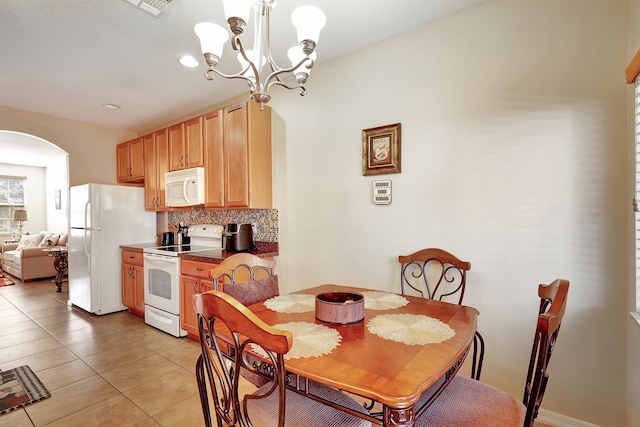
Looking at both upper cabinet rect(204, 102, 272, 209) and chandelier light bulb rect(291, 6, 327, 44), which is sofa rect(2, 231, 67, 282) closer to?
upper cabinet rect(204, 102, 272, 209)

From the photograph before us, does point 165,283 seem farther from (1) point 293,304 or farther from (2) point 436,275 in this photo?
(2) point 436,275

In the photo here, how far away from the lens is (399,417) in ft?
2.64

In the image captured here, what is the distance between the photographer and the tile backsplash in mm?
3197

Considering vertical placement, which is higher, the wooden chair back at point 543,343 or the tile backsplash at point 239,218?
the tile backsplash at point 239,218

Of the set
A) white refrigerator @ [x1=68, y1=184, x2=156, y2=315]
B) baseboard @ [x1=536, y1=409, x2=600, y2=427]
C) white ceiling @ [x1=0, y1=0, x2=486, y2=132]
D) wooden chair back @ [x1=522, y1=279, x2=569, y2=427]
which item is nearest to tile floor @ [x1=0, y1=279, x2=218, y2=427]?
white refrigerator @ [x1=68, y1=184, x2=156, y2=315]

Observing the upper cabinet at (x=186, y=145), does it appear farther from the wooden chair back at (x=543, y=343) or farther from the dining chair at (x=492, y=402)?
the wooden chair back at (x=543, y=343)

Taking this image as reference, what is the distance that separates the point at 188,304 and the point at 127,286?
145cm

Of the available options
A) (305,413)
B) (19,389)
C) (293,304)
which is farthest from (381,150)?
(19,389)

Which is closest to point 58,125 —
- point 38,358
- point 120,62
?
point 120,62

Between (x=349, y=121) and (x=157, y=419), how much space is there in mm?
2472

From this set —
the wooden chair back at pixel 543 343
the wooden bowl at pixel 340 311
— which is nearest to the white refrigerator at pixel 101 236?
the wooden bowl at pixel 340 311

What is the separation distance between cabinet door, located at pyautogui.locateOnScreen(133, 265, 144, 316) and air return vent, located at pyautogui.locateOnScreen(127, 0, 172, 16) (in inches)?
111

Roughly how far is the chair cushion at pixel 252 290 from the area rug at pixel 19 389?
1726 mm

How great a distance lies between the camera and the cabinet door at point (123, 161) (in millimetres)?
4492
